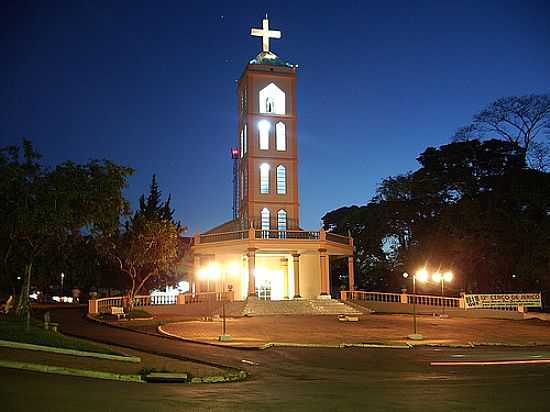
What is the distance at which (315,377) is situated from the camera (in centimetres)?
1265

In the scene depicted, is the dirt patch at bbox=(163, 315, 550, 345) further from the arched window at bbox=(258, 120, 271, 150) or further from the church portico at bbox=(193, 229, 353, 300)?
the arched window at bbox=(258, 120, 271, 150)

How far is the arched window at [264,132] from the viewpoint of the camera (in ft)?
135

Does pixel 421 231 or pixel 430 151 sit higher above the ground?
pixel 430 151

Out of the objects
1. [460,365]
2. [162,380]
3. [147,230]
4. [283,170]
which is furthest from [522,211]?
[162,380]

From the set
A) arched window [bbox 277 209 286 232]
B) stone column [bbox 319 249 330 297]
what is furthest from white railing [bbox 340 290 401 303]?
arched window [bbox 277 209 286 232]

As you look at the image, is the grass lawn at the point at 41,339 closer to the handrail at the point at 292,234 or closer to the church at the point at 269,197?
the handrail at the point at 292,234

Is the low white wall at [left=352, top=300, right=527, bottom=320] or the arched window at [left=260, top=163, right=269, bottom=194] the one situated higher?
the arched window at [left=260, top=163, right=269, bottom=194]

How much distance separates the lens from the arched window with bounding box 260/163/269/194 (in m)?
40.7

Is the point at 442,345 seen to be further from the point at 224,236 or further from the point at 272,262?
the point at 272,262

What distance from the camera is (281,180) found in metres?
41.2

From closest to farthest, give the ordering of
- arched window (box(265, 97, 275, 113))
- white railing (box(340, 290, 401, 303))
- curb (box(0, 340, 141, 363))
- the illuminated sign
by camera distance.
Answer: curb (box(0, 340, 141, 363)) < the illuminated sign < white railing (box(340, 290, 401, 303)) < arched window (box(265, 97, 275, 113))

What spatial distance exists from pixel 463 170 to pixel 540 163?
4737 mm

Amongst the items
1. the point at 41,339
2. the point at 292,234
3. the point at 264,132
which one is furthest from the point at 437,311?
the point at 41,339

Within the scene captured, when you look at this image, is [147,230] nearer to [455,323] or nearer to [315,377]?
[455,323]
